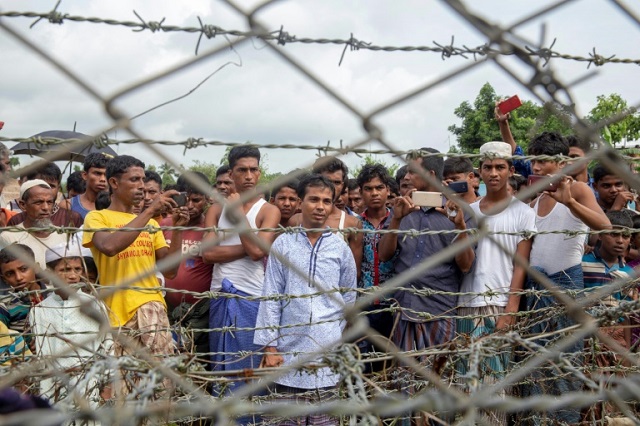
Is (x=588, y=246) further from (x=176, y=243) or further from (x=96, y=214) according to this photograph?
(x=96, y=214)

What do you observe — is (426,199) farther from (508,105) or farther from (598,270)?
(508,105)

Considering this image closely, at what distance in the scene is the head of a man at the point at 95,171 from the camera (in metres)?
5.10

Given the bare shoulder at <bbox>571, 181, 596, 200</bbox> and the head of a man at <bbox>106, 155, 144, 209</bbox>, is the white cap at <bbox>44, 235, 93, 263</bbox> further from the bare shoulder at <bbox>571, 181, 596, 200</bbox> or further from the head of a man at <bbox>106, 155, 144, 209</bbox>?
the bare shoulder at <bbox>571, 181, 596, 200</bbox>

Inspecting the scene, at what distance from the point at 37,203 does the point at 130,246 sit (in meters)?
0.85

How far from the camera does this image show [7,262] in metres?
4.10

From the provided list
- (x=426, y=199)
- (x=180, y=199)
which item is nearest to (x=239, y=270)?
(x=180, y=199)

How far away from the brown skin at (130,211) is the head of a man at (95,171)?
3.06ft

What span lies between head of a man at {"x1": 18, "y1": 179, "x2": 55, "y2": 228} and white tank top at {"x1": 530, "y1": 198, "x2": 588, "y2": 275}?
2921 millimetres

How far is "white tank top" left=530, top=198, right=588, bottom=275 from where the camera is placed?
13.6 feet

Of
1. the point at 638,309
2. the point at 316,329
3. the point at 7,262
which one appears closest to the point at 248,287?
the point at 316,329

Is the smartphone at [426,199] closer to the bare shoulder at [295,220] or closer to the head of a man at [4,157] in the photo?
the bare shoulder at [295,220]

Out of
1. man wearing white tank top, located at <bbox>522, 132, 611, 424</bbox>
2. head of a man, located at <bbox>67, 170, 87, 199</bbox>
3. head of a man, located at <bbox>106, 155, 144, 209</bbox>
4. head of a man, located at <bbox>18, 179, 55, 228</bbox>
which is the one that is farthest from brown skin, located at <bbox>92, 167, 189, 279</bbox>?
head of a man, located at <bbox>67, 170, 87, 199</bbox>

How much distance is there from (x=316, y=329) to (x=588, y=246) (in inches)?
84.0

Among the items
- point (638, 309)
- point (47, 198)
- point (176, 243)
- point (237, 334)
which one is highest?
point (47, 198)
